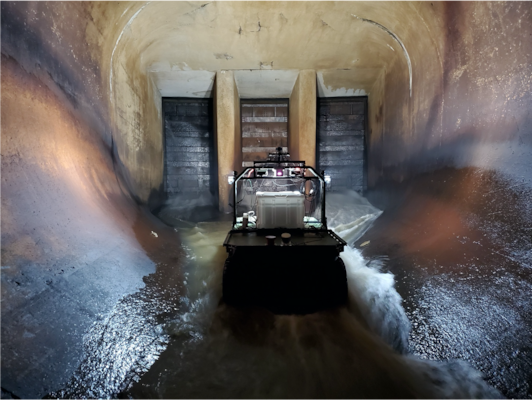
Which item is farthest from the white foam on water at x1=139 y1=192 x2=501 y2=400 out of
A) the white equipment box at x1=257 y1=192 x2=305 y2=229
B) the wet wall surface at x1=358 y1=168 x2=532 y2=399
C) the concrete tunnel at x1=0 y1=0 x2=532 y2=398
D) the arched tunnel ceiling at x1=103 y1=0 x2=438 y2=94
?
the arched tunnel ceiling at x1=103 y1=0 x2=438 y2=94

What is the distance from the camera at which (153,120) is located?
10.2m

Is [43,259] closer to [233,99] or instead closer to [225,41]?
[225,41]

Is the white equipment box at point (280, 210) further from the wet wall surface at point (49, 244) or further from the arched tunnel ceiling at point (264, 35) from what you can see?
the arched tunnel ceiling at point (264, 35)

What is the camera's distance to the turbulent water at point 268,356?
8.72 feet

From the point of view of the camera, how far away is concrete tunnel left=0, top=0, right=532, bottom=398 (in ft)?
9.75

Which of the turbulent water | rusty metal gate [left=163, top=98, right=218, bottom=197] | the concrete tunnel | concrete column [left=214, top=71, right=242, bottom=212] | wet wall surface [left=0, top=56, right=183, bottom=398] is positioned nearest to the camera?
wet wall surface [left=0, top=56, right=183, bottom=398]

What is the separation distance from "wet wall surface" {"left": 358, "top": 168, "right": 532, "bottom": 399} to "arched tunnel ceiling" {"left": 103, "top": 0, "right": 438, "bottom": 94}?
366cm

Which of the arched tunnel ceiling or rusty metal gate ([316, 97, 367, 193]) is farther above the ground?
the arched tunnel ceiling

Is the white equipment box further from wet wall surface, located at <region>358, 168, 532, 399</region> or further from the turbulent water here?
wet wall surface, located at <region>358, 168, 532, 399</region>

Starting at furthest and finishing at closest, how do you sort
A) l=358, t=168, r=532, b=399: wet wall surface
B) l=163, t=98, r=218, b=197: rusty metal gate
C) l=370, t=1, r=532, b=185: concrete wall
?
l=163, t=98, r=218, b=197: rusty metal gate
l=370, t=1, r=532, b=185: concrete wall
l=358, t=168, r=532, b=399: wet wall surface

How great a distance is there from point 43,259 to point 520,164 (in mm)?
5865

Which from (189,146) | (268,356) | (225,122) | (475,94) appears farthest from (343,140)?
(268,356)

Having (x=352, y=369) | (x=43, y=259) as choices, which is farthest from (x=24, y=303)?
(x=352, y=369)

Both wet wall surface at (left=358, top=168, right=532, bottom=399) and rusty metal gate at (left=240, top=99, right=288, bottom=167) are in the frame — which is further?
rusty metal gate at (left=240, top=99, right=288, bottom=167)
